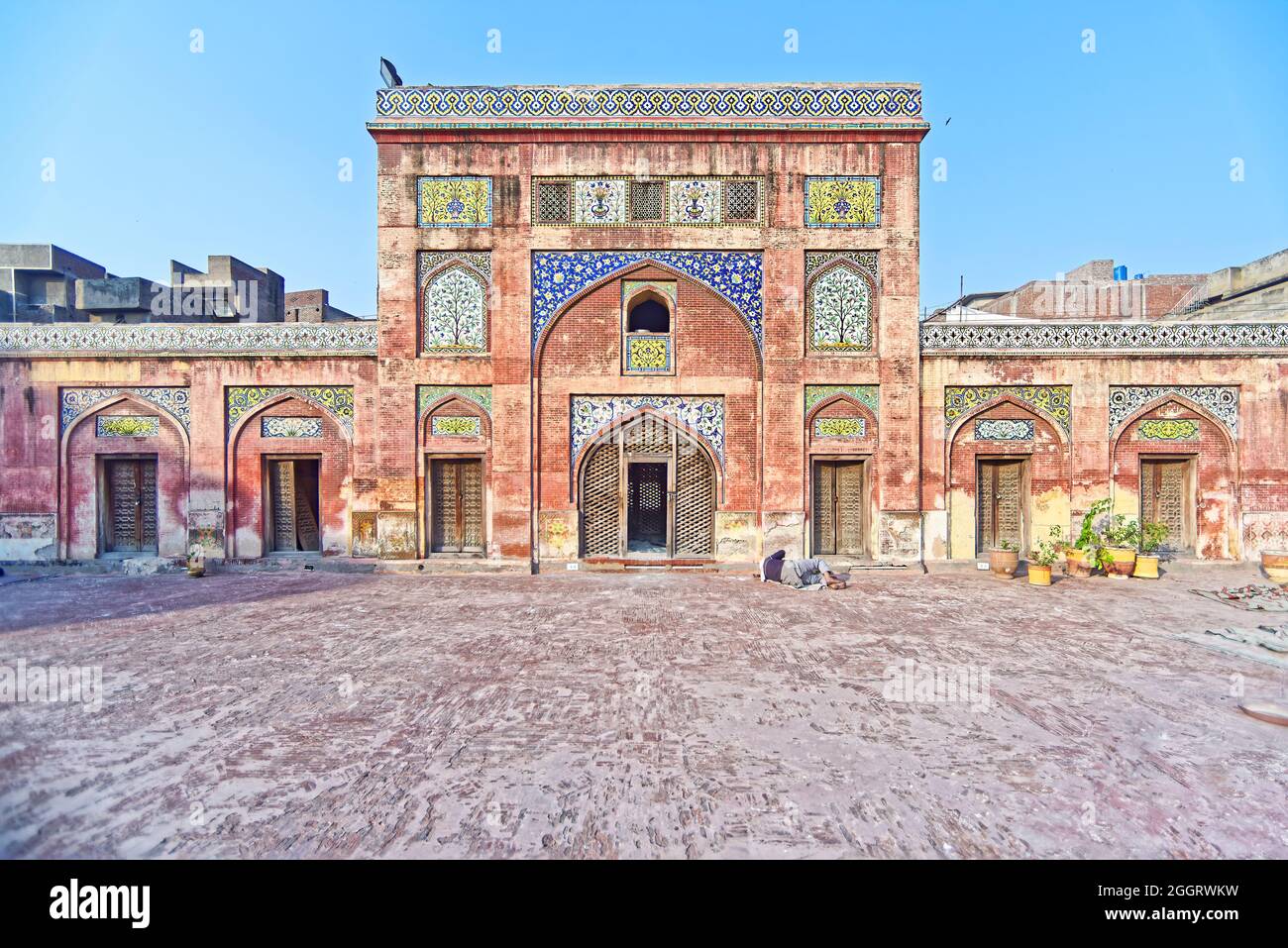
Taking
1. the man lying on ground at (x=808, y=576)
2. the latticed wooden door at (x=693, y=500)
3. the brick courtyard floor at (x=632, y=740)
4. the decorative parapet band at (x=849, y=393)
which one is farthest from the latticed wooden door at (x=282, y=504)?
the decorative parapet band at (x=849, y=393)

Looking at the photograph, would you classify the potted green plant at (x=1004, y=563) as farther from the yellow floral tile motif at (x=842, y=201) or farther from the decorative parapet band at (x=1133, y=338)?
the yellow floral tile motif at (x=842, y=201)

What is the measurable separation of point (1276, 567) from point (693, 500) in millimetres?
9902

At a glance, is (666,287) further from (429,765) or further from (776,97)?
(429,765)

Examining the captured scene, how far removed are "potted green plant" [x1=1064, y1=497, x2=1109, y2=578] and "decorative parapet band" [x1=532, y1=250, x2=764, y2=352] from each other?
21.6 ft

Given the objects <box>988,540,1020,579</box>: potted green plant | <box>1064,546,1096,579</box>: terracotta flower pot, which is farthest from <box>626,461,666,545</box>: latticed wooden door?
<box>1064,546,1096,579</box>: terracotta flower pot

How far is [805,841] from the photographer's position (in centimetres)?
319

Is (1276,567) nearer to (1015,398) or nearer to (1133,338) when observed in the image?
(1133,338)

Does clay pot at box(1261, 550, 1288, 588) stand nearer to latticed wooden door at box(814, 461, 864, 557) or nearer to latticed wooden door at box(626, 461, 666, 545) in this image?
latticed wooden door at box(814, 461, 864, 557)

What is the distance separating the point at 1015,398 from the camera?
1173 cm

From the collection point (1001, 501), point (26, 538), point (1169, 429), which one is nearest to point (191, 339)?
point (26, 538)

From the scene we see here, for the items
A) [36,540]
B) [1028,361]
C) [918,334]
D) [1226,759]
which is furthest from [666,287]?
[36,540]

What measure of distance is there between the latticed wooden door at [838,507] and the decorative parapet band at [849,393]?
114 centimetres

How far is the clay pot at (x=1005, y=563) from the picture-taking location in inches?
427

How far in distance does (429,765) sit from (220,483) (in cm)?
1038
